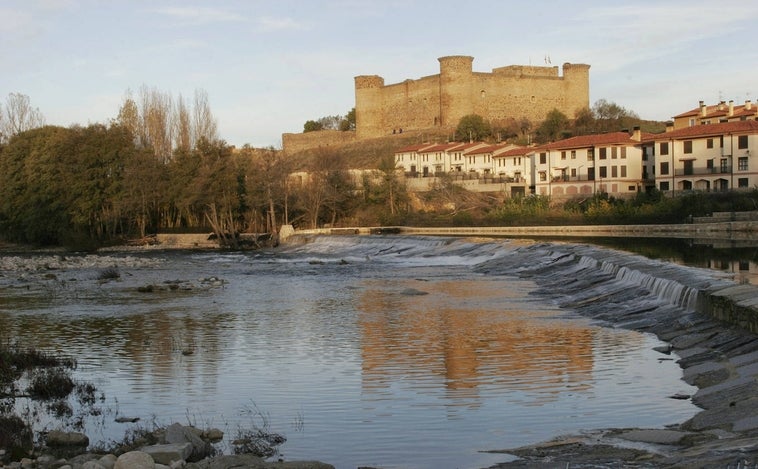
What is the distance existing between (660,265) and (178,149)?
4380 centimetres

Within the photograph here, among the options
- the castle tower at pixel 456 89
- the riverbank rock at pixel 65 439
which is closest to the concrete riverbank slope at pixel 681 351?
the riverbank rock at pixel 65 439

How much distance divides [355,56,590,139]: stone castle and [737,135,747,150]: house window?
41.9 m

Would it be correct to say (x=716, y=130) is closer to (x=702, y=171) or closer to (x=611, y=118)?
(x=702, y=171)

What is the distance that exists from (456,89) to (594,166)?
3565 centimetres

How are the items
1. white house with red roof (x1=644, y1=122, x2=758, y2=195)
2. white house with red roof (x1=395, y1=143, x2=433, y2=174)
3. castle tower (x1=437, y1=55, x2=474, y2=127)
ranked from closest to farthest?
white house with red roof (x1=644, y1=122, x2=758, y2=195) → white house with red roof (x1=395, y1=143, x2=433, y2=174) → castle tower (x1=437, y1=55, x2=474, y2=127)

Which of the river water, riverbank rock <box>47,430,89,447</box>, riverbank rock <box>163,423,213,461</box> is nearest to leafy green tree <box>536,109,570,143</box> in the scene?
the river water

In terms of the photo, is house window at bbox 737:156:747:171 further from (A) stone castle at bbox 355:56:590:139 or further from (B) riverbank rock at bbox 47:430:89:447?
(B) riverbank rock at bbox 47:430:89:447

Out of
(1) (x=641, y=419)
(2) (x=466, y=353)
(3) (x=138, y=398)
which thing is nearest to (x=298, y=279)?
(2) (x=466, y=353)

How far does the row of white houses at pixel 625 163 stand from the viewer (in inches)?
2115

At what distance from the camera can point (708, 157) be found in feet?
180

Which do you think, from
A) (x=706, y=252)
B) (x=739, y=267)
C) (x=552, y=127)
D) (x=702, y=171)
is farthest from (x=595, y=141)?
(x=739, y=267)

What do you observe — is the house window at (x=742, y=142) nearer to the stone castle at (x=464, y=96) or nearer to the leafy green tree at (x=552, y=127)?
the leafy green tree at (x=552, y=127)

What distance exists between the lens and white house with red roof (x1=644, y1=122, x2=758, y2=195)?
5309cm

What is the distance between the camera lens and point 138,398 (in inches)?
425
